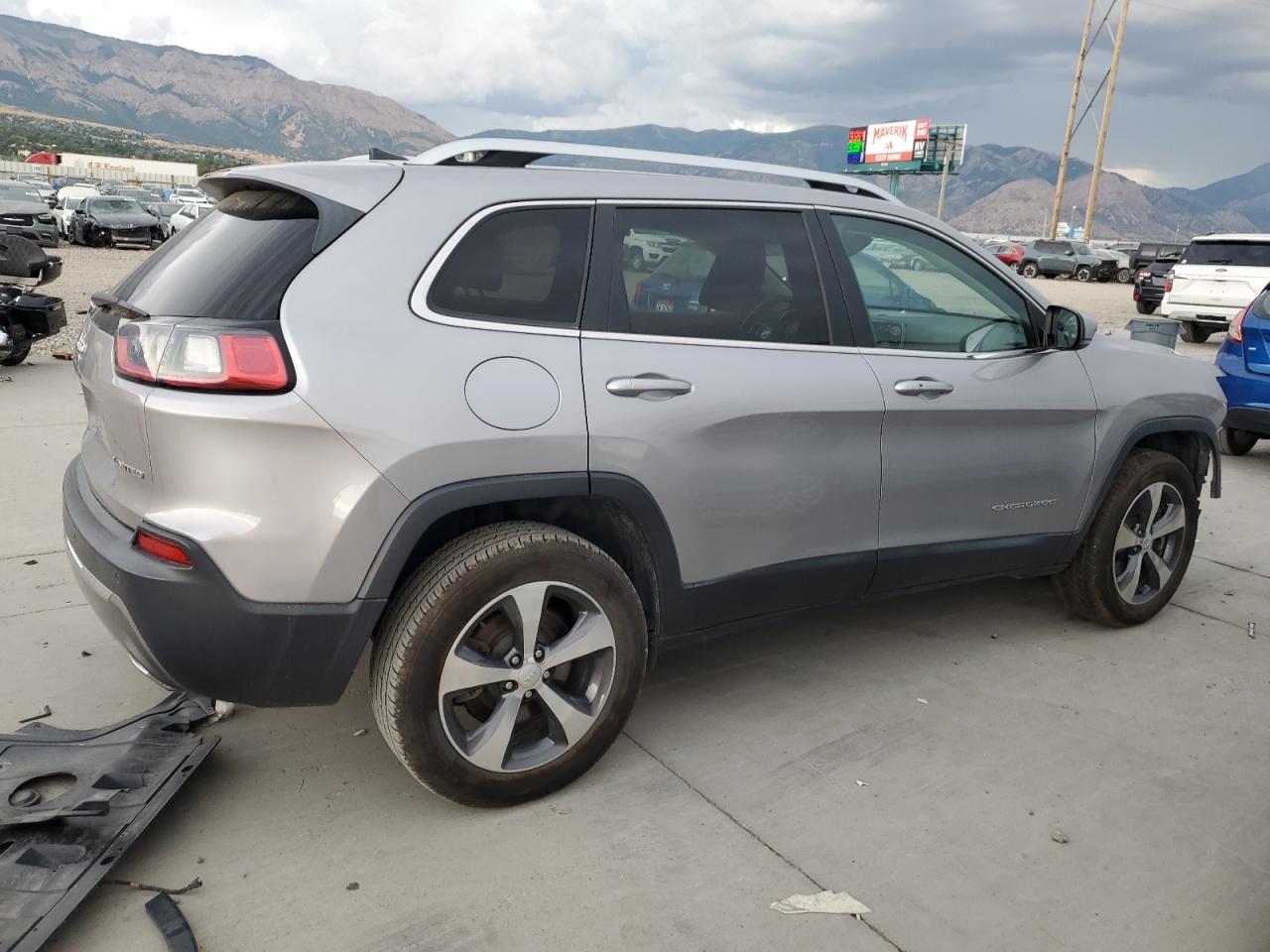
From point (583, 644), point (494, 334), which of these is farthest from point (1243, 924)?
point (494, 334)

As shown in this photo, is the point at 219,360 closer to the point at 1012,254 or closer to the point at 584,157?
the point at 584,157

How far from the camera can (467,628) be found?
8.55 ft

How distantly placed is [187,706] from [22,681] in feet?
2.42

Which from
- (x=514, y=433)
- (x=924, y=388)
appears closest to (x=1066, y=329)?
(x=924, y=388)

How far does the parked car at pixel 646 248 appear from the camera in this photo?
295 centimetres

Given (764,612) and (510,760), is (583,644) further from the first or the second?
(764,612)

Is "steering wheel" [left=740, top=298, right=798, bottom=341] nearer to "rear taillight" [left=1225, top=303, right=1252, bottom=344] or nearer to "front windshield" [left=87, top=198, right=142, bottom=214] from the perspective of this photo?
"rear taillight" [left=1225, top=303, right=1252, bottom=344]

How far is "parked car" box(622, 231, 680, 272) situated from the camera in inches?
116

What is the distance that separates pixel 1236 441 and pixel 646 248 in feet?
23.9

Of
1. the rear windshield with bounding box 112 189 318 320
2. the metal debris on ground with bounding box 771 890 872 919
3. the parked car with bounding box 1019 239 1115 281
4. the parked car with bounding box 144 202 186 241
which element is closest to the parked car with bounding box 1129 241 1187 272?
the parked car with bounding box 1019 239 1115 281

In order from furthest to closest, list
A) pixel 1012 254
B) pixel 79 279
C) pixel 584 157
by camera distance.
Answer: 1. pixel 1012 254
2. pixel 79 279
3. pixel 584 157

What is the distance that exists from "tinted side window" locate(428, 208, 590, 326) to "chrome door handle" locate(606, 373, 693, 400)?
215 millimetres

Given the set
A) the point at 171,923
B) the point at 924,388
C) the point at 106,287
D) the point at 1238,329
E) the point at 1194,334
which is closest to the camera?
the point at 171,923

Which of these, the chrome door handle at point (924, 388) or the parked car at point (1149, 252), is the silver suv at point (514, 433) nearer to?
the chrome door handle at point (924, 388)
